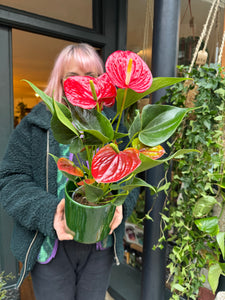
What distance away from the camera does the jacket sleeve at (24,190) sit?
596mm

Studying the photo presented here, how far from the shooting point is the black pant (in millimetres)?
659

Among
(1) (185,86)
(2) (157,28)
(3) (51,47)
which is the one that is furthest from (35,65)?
(1) (185,86)

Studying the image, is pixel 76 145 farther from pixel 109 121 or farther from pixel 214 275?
pixel 214 275

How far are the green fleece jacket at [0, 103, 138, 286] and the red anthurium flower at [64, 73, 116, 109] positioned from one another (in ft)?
1.23

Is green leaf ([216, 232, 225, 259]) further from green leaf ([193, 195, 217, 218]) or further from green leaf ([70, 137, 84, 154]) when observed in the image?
green leaf ([70, 137, 84, 154])

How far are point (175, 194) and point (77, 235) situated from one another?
21.5 inches

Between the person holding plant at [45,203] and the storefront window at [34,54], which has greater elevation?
the storefront window at [34,54]

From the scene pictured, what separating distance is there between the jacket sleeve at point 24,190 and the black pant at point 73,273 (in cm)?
12

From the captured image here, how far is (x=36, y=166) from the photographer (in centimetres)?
67

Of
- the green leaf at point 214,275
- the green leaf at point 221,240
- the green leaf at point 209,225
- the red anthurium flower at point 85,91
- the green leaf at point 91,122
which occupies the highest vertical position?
the red anthurium flower at point 85,91

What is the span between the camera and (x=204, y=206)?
0.69 m

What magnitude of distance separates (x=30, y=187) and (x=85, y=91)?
43 cm

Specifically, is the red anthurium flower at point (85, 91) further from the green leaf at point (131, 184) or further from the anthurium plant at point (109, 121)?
the green leaf at point (131, 184)

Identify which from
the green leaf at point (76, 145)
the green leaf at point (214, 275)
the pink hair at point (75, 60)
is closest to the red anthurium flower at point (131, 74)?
the green leaf at point (76, 145)
